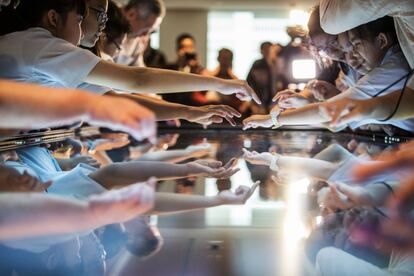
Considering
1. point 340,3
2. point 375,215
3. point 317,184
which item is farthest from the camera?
point 340,3

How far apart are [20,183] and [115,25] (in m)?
1.20

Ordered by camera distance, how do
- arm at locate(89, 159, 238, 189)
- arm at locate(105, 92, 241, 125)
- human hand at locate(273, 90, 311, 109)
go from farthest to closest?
human hand at locate(273, 90, 311, 109)
arm at locate(105, 92, 241, 125)
arm at locate(89, 159, 238, 189)

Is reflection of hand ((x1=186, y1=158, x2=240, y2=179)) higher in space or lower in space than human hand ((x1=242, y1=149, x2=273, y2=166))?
lower

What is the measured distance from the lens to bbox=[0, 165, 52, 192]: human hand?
52 cm

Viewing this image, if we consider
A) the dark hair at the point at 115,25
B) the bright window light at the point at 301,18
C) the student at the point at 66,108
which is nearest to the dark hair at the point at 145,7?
the dark hair at the point at 115,25

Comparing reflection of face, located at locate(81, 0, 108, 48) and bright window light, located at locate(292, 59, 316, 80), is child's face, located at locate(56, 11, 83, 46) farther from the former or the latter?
bright window light, located at locate(292, 59, 316, 80)

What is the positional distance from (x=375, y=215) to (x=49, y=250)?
38 centimetres

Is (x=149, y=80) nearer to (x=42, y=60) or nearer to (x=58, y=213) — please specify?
(x=42, y=60)

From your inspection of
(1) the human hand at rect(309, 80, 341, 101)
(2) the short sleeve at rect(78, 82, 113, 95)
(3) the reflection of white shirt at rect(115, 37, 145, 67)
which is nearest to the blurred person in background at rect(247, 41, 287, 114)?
(3) the reflection of white shirt at rect(115, 37, 145, 67)

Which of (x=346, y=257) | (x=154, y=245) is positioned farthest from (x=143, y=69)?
(x=346, y=257)

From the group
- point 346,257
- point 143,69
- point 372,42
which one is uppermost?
point 372,42

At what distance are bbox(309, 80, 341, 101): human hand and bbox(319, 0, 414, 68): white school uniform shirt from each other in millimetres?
501

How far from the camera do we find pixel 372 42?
1.18 metres

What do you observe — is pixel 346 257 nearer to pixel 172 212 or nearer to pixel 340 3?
pixel 172 212
